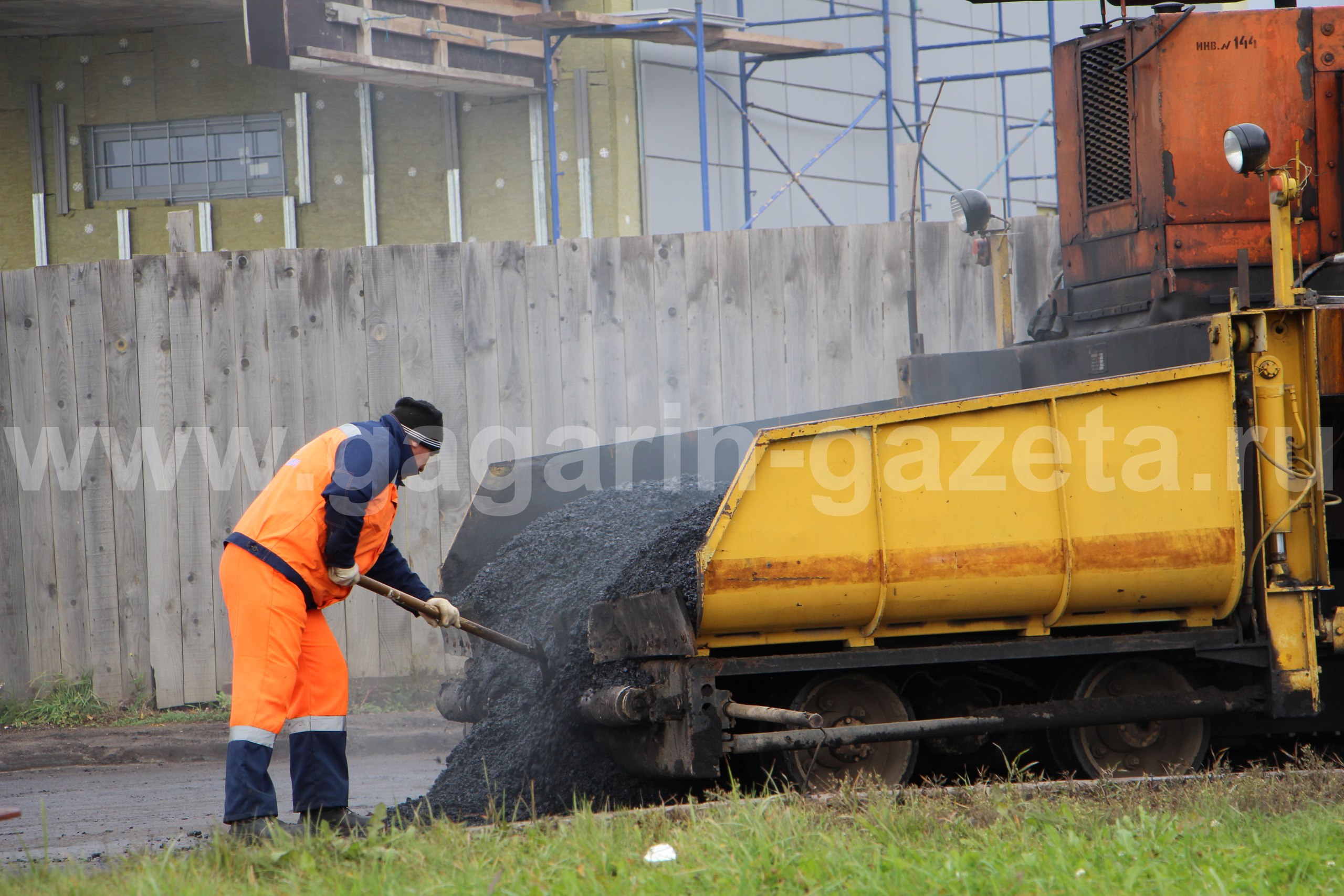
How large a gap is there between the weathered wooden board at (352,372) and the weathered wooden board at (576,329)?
3.59 feet

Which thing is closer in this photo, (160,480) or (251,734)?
(251,734)

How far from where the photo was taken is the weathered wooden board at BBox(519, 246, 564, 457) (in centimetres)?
707

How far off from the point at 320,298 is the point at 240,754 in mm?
3333

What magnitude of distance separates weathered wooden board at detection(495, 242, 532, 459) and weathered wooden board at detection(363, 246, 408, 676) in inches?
22.2

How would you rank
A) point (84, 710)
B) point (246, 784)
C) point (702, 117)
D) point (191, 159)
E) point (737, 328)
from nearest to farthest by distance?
point (246, 784) → point (84, 710) → point (737, 328) → point (702, 117) → point (191, 159)

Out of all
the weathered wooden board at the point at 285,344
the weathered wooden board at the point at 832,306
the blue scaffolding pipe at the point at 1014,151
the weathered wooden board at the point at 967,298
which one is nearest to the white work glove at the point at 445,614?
the weathered wooden board at the point at 285,344

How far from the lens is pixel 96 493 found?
7.01m

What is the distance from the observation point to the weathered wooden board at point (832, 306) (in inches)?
283

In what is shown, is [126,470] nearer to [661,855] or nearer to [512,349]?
[512,349]

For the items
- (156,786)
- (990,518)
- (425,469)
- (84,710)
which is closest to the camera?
(990,518)

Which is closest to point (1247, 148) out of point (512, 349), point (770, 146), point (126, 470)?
point (512, 349)

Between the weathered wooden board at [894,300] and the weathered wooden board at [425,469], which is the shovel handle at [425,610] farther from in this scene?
the weathered wooden board at [894,300]

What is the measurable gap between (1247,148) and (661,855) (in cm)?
325

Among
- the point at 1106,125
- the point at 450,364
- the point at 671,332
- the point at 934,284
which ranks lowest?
the point at 450,364
